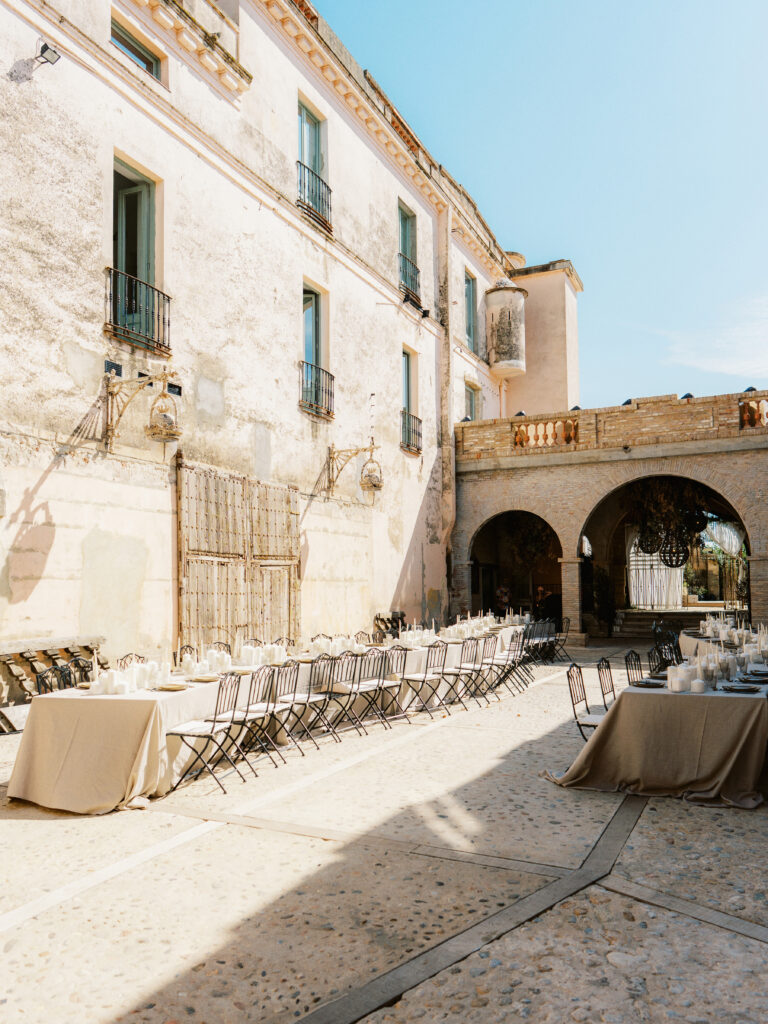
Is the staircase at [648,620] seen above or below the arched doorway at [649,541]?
below

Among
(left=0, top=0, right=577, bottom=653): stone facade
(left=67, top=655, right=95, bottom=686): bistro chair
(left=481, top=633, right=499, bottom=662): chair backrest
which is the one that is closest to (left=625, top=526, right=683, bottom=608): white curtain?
(left=0, top=0, right=577, bottom=653): stone facade

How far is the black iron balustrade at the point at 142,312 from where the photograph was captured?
9867mm

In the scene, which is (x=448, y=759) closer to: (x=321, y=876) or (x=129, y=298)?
(x=321, y=876)

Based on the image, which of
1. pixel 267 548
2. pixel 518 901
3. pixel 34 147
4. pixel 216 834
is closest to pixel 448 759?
pixel 216 834

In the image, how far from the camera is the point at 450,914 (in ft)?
12.3

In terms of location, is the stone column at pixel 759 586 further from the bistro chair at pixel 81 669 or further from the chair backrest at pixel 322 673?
the bistro chair at pixel 81 669

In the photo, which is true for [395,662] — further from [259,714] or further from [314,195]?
[314,195]

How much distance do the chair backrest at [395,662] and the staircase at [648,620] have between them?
13033mm

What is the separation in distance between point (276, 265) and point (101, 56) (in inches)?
153

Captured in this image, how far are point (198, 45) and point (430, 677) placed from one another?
899cm

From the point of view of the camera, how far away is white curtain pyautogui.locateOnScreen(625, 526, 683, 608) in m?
23.6

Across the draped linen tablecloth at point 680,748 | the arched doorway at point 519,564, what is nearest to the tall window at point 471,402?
the arched doorway at point 519,564

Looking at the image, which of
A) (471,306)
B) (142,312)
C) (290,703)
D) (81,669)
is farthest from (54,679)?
(471,306)

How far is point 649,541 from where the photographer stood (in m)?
19.8
